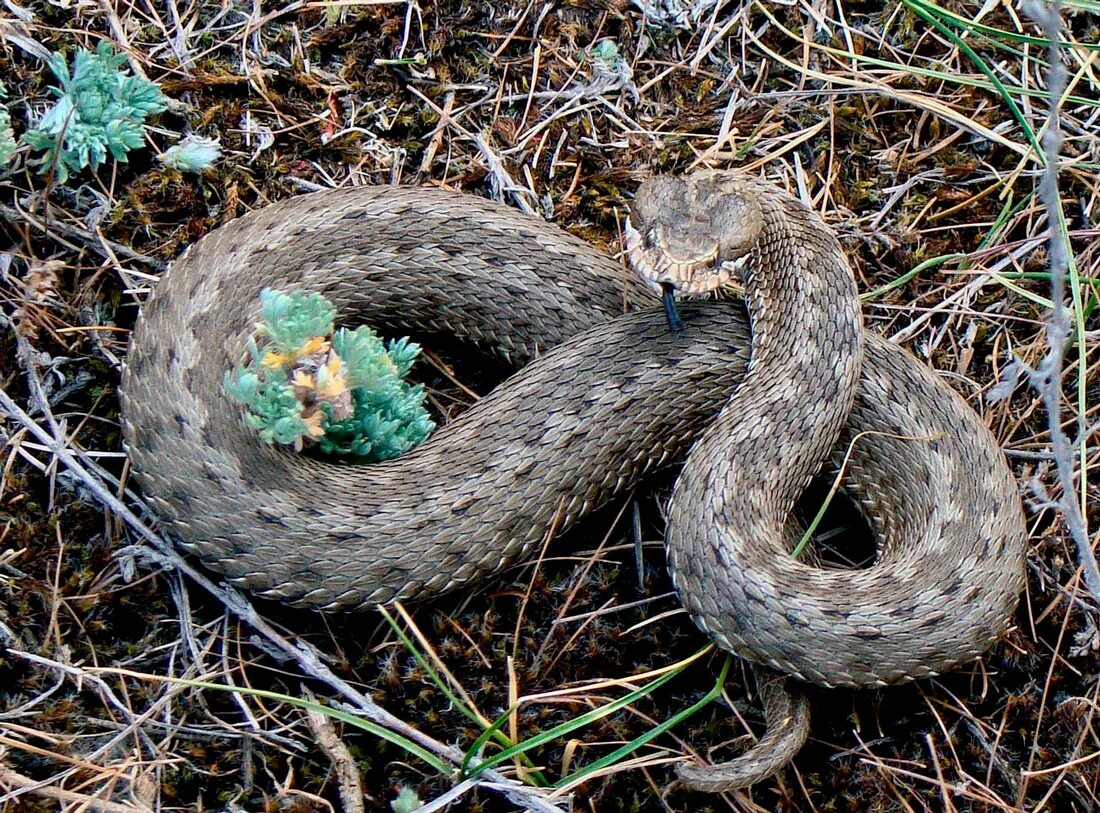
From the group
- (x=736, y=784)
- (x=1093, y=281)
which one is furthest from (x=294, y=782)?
(x=1093, y=281)

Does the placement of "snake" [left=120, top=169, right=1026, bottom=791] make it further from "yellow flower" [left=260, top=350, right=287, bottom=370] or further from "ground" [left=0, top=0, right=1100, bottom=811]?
"yellow flower" [left=260, top=350, right=287, bottom=370]

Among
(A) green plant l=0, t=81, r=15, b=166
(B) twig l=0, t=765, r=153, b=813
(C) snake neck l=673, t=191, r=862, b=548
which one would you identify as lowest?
(B) twig l=0, t=765, r=153, b=813

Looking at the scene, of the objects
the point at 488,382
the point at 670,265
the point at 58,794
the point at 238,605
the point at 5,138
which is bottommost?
the point at 58,794

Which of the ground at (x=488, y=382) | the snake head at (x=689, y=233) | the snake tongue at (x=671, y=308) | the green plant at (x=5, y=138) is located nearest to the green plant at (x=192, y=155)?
the ground at (x=488, y=382)

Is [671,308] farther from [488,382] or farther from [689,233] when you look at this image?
[488,382]

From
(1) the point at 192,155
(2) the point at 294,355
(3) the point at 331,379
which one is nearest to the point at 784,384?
(3) the point at 331,379

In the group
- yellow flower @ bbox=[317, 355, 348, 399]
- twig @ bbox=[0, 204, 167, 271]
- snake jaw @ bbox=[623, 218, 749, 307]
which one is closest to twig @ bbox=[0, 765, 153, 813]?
yellow flower @ bbox=[317, 355, 348, 399]

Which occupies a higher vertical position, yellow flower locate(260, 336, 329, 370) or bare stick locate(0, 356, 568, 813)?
yellow flower locate(260, 336, 329, 370)

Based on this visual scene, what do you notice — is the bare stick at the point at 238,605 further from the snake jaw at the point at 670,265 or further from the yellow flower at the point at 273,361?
the snake jaw at the point at 670,265

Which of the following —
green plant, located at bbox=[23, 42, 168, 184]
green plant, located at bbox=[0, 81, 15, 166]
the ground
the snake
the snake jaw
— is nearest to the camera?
the ground
